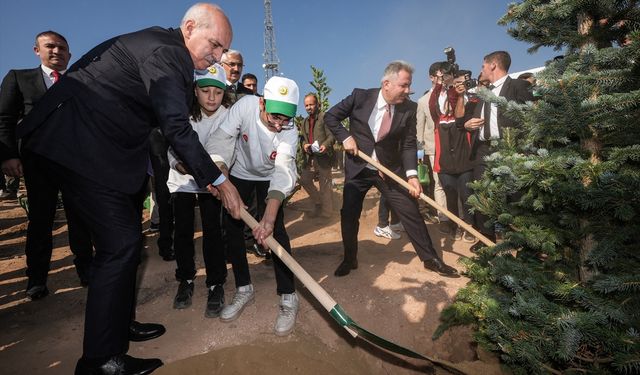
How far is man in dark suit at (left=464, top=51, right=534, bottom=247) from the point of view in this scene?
4008mm

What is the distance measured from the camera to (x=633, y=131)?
1777mm

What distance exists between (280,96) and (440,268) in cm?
254

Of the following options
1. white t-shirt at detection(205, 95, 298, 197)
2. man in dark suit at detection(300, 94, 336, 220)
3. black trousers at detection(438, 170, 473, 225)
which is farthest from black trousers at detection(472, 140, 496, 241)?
man in dark suit at detection(300, 94, 336, 220)

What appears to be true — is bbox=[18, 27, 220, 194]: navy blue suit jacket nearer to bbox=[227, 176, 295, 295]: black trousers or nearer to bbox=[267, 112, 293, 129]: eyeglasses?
bbox=[267, 112, 293, 129]: eyeglasses

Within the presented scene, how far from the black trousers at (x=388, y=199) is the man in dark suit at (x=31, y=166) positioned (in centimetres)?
269

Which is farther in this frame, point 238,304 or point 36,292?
point 36,292

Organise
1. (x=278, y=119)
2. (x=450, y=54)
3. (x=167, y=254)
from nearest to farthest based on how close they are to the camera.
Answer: (x=278, y=119), (x=167, y=254), (x=450, y=54)

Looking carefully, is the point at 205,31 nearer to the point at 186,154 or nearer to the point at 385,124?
the point at 186,154

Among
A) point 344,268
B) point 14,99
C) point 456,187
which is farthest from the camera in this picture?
point 456,187

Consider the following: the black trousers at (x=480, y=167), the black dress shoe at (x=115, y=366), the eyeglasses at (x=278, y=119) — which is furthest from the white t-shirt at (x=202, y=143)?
the black trousers at (x=480, y=167)

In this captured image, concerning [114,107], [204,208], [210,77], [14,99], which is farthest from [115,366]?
[14,99]

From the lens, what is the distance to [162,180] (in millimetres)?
4148

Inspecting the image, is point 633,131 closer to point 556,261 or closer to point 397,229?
point 556,261

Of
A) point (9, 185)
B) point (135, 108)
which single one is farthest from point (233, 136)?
point (9, 185)
